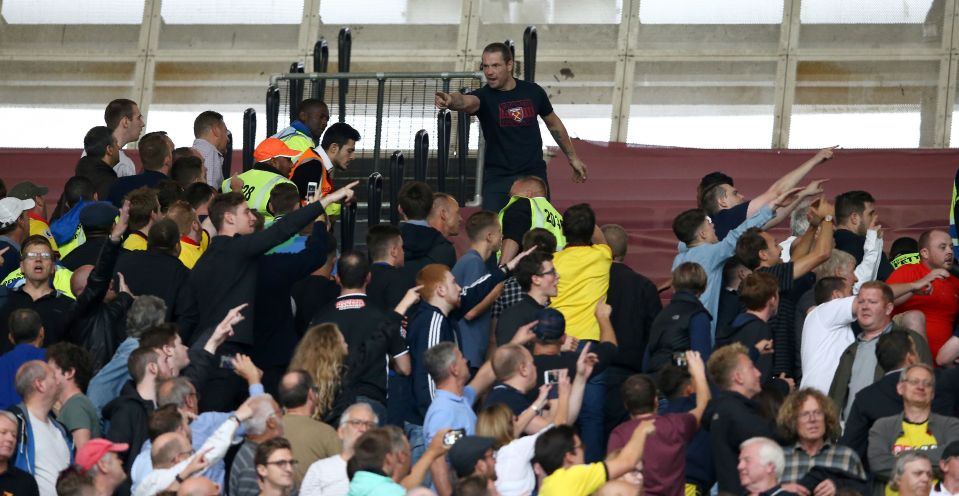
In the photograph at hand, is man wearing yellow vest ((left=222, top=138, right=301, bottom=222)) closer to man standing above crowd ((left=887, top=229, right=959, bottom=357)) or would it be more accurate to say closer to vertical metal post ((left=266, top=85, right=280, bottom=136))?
vertical metal post ((left=266, top=85, right=280, bottom=136))

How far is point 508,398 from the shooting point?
31.4 ft

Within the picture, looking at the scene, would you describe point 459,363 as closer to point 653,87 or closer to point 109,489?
point 109,489

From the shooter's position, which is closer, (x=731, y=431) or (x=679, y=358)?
(x=731, y=431)

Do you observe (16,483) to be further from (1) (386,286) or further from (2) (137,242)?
(1) (386,286)

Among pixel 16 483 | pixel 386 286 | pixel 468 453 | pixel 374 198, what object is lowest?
pixel 16 483

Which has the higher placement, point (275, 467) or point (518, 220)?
point (518, 220)

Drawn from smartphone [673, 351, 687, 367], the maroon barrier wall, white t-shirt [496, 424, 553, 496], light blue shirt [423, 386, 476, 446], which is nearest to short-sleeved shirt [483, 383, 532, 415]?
light blue shirt [423, 386, 476, 446]

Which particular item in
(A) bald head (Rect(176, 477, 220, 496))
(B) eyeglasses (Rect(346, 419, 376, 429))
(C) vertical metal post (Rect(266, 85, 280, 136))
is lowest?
(A) bald head (Rect(176, 477, 220, 496))

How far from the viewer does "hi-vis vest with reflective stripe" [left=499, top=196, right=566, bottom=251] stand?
11938 millimetres

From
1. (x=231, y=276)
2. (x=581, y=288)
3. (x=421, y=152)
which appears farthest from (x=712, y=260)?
(x=421, y=152)

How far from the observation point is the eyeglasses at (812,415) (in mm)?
9211

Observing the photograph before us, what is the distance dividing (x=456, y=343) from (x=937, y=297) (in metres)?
3.03

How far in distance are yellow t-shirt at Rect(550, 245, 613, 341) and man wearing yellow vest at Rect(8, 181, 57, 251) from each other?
137 inches

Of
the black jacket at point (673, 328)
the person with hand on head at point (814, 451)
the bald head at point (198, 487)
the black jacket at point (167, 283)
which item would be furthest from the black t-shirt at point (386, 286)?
the bald head at point (198, 487)
